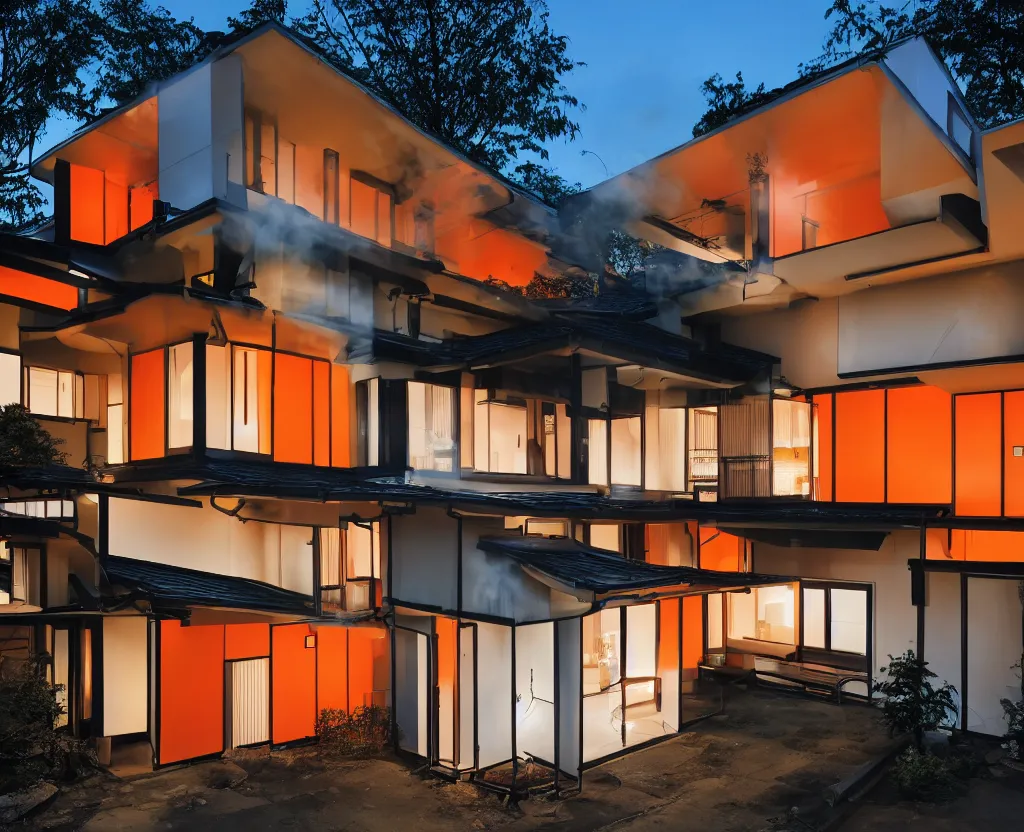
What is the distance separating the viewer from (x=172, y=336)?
1303cm

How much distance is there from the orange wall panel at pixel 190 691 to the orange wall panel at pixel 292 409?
3.00 metres

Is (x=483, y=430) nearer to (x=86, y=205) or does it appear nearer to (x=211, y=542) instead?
(x=211, y=542)

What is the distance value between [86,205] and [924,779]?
1633 cm

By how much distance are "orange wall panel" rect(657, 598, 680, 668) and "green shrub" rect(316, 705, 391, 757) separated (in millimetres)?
4684

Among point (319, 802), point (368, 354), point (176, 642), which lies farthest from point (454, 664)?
point (368, 354)

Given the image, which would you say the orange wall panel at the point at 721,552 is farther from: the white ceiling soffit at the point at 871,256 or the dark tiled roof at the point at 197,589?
the dark tiled roof at the point at 197,589

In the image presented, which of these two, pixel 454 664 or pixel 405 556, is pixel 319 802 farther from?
pixel 405 556

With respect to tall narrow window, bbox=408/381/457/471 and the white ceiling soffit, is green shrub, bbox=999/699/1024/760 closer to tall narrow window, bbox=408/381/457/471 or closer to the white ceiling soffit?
the white ceiling soffit

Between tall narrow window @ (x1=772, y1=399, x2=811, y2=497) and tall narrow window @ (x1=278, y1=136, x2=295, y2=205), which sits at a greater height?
tall narrow window @ (x1=278, y1=136, x2=295, y2=205)

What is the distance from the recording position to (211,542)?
13.0 metres

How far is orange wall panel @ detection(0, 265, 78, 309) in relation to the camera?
1416 centimetres

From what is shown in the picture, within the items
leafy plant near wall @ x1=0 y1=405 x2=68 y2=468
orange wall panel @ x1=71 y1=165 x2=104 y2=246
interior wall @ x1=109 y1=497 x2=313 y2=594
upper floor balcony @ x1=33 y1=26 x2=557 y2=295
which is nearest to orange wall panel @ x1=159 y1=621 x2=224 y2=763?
interior wall @ x1=109 y1=497 x2=313 y2=594

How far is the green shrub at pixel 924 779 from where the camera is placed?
11.5 metres

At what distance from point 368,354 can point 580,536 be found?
4.81 metres
